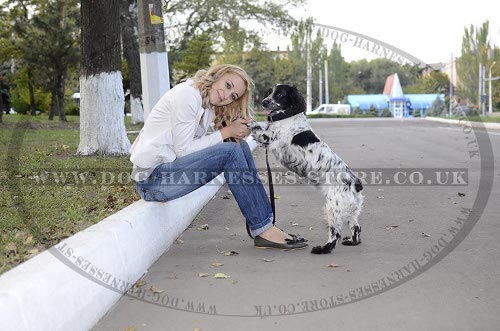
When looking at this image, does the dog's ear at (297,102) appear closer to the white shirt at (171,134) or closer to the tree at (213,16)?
the white shirt at (171,134)

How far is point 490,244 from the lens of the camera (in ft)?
19.2

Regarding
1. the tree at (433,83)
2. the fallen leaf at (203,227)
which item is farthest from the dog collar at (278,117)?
the tree at (433,83)

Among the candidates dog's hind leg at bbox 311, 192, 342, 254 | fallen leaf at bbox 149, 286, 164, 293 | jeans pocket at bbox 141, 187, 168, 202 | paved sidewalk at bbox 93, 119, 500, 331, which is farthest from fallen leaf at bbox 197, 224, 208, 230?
fallen leaf at bbox 149, 286, 164, 293

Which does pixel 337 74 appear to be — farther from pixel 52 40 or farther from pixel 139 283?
pixel 139 283

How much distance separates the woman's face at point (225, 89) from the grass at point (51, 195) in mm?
1561

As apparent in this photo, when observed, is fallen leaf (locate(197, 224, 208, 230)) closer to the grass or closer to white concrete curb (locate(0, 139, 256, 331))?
the grass

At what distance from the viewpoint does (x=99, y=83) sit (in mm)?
12195

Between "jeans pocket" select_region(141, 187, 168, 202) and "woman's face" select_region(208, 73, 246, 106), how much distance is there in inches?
38.0

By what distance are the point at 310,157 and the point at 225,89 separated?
1.00 meters

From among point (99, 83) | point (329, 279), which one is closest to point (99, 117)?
point (99, 83)

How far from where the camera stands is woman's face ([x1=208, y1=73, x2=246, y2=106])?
18.4 ft

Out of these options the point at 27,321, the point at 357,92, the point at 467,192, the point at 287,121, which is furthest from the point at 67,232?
the point at 357,92

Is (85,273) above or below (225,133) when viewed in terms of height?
below

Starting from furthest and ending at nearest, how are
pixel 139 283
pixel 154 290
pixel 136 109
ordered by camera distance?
pixel 136 109
pixel 139 283
pixel 154 290
